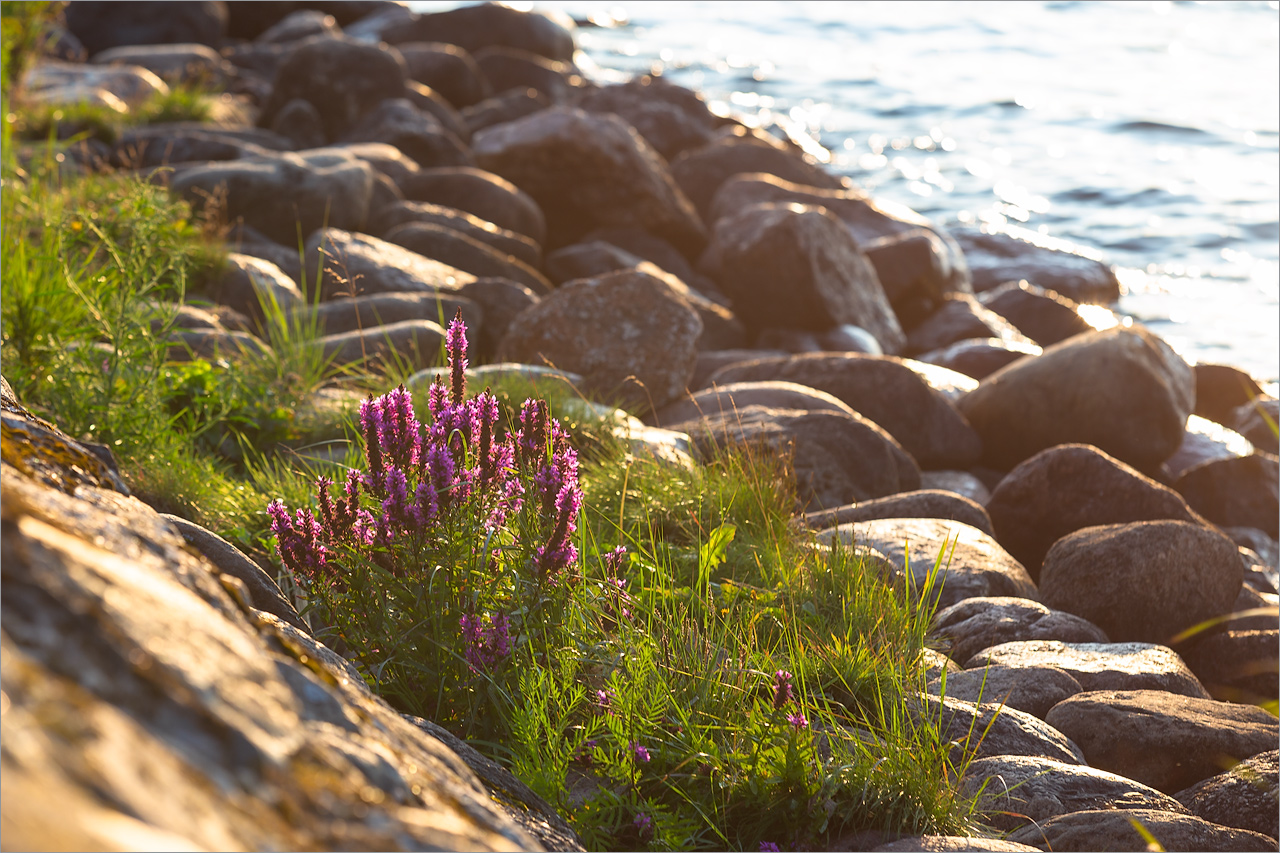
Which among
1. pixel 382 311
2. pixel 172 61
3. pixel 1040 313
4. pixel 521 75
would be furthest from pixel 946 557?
pixel 172 61

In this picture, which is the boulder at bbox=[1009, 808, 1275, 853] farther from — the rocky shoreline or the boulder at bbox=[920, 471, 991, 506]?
the boulder at bbox=[920, 471, 991, 506]

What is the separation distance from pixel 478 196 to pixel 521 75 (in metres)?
11.1

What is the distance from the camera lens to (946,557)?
5.32 meters

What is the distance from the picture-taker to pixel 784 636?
11.7ft

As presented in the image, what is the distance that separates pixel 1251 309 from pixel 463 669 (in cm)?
1584

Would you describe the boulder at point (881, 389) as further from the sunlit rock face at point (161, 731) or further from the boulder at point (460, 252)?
the sunlit rock face at point (161, 731)

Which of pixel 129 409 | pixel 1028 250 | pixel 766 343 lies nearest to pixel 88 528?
pixel 129 409

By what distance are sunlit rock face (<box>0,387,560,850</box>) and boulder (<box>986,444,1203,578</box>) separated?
6.44 metres

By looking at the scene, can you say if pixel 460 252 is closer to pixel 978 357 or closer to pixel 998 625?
pixel 978 357

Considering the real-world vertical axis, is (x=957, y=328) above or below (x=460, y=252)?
below

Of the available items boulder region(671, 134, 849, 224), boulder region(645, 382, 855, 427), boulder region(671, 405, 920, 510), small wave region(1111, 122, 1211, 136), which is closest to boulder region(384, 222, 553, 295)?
boulder region(645, 382, 855, 427)

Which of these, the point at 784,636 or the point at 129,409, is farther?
the point at 129,409

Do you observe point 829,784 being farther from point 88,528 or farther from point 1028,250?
point 1028,250

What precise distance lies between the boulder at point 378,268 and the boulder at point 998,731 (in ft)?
21.1
